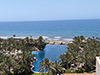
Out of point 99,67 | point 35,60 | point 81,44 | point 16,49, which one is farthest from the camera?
point 81,44

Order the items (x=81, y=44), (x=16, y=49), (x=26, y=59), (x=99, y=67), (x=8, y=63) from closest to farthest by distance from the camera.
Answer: (x=99, y=67)
(x=8, y=63)
(x=26, y=59)
(x=16, y=49)
(x=81, y=44)

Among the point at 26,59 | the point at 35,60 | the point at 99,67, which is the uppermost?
the point at 99,67

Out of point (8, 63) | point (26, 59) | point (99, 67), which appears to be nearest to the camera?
point (99, 67)

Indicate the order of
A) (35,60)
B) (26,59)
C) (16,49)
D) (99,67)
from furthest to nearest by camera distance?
1. (16,49)
2. (35,60)
3. (26,59)
4. (99,67)

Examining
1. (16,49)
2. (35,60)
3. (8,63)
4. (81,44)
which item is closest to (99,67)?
(8,63)

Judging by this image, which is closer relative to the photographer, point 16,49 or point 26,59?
point 26,59

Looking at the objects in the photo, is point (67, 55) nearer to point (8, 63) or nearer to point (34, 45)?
point (8, 63)

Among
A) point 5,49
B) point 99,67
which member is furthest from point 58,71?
point 5,49

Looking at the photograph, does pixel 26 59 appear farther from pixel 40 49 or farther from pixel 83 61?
pixel 40 49

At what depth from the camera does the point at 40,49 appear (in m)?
74.7

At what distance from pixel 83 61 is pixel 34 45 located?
117 feet

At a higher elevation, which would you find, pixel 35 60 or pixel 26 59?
pixel 26 59

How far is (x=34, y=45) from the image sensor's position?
76500mm

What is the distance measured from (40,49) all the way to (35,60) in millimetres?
16517
